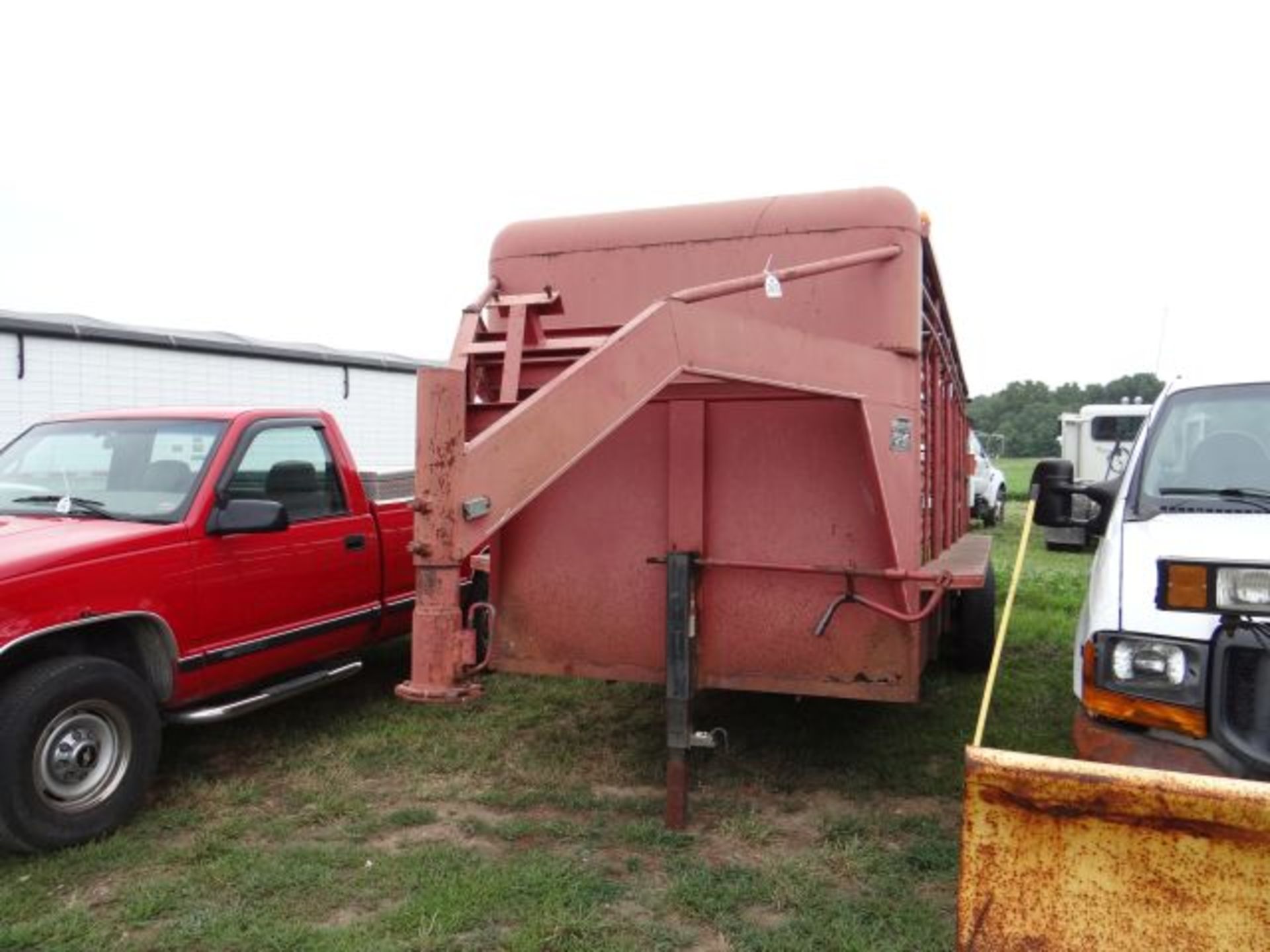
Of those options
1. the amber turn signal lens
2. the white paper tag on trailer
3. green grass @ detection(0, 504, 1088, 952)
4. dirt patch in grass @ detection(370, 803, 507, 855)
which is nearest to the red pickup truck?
green grass @ detection(0, 504, 1088, 952)

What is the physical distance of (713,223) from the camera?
4762 mm

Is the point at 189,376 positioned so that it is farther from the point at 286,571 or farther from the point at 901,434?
the point at 901,434

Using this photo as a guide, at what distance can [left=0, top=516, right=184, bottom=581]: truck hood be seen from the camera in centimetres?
417

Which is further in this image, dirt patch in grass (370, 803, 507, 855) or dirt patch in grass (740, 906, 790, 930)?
dirt patch in grass (370, 803, 507, 855)

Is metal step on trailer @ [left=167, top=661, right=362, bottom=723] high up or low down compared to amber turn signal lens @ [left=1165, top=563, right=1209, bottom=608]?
down

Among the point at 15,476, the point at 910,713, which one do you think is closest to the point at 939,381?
the point at 910,713

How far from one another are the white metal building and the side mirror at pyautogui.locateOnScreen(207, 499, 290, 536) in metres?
5.38

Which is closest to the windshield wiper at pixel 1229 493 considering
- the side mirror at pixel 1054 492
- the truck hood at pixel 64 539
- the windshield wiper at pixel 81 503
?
the side mirror at pixel 1054 492

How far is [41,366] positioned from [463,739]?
10.4 m

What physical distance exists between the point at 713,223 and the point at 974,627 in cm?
374

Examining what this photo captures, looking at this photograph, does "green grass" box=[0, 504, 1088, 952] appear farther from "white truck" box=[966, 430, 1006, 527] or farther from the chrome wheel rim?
"white truck" box=[966, 430, 1006, 527]

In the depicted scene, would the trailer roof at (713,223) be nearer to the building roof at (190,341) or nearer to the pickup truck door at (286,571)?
the pickup truck door at (286,571)

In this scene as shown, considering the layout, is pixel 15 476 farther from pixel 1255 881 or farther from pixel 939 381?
pixel 1255 881

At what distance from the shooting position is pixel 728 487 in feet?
15.4
